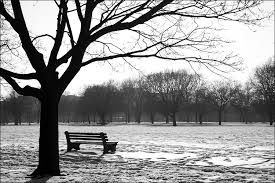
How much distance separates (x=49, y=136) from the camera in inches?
339

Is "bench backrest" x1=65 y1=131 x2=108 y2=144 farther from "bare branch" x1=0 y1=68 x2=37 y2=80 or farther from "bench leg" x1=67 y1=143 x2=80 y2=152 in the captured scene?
"bare branch" x1=0 y1=68 x2=37 y2=80

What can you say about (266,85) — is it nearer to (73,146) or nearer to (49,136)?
(73,146)

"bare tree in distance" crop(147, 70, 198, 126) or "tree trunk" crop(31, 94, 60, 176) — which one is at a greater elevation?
"bare tree in distance" crop(147, 70, 198, 126)

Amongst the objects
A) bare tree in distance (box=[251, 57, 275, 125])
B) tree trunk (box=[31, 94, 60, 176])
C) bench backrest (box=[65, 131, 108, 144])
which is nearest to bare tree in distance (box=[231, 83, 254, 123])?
bare tree in distance (box=[251, 57, 275, 125])

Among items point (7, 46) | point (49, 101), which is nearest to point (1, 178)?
point (49, 101)

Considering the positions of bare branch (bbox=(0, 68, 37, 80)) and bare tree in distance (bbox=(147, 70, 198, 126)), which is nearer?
bare branch (bbox=(0, 68, 37, 80))

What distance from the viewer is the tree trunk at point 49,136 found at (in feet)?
28.0

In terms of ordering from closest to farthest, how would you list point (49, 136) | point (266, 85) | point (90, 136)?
point (49, 136) < point (90, 136) < point (266, 85)

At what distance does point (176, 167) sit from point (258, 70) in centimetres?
6103

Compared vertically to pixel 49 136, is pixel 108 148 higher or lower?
lower

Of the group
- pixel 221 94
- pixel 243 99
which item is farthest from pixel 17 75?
pixel 243 99

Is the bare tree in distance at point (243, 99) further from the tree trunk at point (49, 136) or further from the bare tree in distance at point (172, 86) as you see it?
the tree trunk at point (49, 136)

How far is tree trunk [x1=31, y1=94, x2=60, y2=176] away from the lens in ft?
28.0

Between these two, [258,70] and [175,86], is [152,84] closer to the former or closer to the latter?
[175,86]
